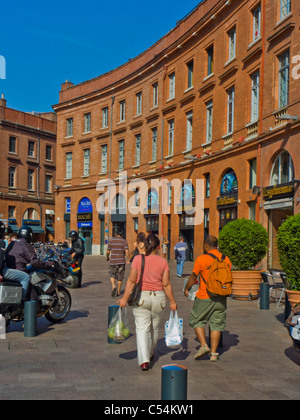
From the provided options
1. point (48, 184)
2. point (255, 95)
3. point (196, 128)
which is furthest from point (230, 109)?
point (48, 184)

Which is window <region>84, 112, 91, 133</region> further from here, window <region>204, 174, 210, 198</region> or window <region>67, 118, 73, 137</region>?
window <region>204, 174, 210, 198</region>

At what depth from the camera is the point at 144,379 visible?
5855 millimetres

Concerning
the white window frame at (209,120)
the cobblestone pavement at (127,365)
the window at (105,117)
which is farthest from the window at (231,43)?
the cobblestone pavement at (127,365)

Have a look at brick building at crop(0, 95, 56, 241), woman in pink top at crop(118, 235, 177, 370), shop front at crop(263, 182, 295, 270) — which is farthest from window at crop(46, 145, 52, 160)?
woman in pink top at crop(118, 235, 177, 370)

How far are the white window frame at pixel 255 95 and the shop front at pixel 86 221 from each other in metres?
21.4

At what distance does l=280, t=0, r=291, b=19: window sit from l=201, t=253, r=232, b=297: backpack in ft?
54.6

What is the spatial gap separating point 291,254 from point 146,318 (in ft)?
12.4

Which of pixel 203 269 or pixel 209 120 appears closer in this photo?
pixel 203 269

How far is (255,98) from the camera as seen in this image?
23359 millimetres

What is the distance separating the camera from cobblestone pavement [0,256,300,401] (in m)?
5.36

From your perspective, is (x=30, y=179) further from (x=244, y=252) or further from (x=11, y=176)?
(x=244, y=252)

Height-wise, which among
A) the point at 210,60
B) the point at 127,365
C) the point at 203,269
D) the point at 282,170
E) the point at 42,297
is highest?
the point at 210,60

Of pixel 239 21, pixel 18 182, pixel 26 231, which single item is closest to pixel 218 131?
pixel 239 21

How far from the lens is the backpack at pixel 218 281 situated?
22.5ft
